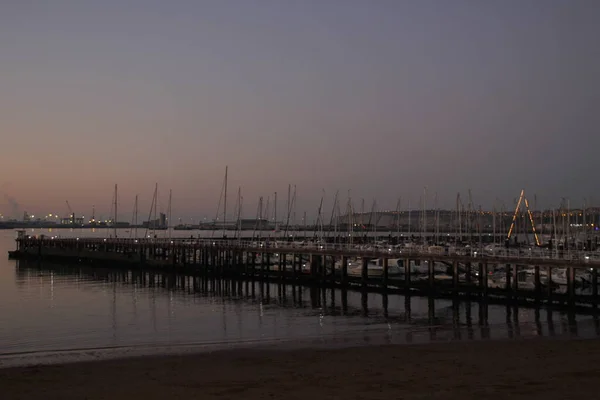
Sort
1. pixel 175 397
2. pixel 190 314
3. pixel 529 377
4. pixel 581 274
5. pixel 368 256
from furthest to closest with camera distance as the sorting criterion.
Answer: pixel 581 274
pixel 368 256
pixel 190 314
pixel 529 377
pixel 175 397

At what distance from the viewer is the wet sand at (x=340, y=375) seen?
51.4 ft

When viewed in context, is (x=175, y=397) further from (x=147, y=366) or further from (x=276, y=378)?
(x=147, y=366)

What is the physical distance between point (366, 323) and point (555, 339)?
10601mm

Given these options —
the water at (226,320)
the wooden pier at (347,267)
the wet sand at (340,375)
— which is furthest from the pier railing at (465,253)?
the wet sand at (340,375)

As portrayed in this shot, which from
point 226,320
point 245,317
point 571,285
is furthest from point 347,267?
point 226,320

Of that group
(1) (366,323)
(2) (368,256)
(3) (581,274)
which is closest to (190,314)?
(1) (366,323)

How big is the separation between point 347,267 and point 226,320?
29725 millimetres

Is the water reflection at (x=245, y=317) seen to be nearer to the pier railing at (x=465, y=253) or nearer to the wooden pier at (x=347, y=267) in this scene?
the wooden pier at (x=347, y=267)

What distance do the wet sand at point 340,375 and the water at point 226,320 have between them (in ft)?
10.2

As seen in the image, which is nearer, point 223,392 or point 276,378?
point 223,392

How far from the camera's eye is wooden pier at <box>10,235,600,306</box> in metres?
39.4

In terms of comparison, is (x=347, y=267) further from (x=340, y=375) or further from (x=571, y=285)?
(x=340, y=375)

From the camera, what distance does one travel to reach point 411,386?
16.2 meters

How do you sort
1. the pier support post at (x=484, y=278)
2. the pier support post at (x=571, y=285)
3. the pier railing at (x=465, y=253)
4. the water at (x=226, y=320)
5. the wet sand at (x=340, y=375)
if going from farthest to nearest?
1. the pier support post at (x=484, y=278)
2. the pier railing at (x=465, y=253)
3. the pier support post at (x=571, y=285)
4. the water at (x=226, y=320)
5. the wet sand at (x=340, y=375)
